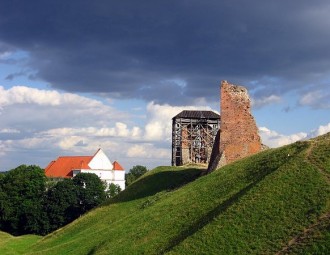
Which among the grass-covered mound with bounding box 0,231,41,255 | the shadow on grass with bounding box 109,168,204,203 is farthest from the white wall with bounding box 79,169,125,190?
the shadow on grass with bounding box 109,168,204,203

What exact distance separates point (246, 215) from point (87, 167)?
75885 mm

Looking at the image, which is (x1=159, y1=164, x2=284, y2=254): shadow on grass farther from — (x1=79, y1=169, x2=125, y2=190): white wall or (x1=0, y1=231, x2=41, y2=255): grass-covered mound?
(x1=79, y1=169, x2=125, y2=190): white wall

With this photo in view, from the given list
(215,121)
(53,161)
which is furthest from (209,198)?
(53,161)

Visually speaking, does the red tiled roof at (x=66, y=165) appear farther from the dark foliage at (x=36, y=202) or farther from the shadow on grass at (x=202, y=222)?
the shadow on grass at (x=202, y=222)

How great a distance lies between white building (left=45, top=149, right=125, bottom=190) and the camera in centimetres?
9188

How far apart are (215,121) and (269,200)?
1824 inches

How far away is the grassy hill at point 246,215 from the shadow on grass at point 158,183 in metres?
9.34

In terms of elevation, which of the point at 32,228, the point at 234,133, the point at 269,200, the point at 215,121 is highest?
the point at 215,121

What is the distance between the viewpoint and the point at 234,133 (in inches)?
1347

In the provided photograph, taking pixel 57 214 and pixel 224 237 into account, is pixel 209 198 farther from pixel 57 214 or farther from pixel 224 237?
pixel 57 214

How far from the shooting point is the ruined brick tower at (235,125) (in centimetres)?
3412

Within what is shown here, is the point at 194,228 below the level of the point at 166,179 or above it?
below

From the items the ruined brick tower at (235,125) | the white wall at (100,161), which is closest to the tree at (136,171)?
the white wall at (100,161)

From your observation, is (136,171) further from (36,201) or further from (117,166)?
(36,201)
